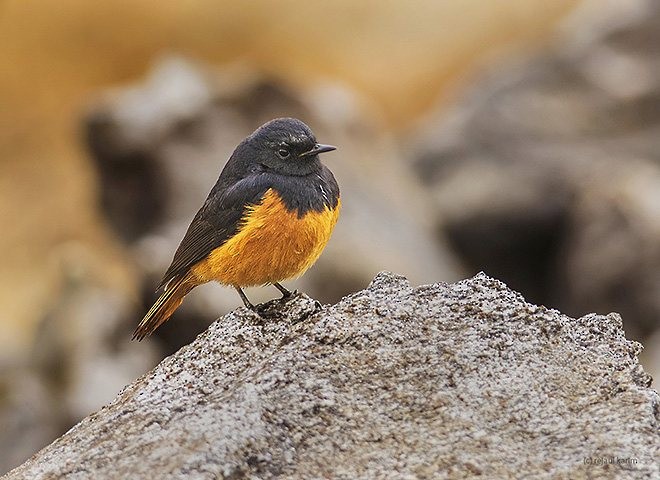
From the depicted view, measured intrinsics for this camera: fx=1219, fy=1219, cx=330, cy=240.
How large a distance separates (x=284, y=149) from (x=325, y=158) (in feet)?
23.5

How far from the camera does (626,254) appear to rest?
1333 cm

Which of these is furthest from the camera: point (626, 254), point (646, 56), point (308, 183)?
point (646, 56)

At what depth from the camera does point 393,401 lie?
4496 millimetres

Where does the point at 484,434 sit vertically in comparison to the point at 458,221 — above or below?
below

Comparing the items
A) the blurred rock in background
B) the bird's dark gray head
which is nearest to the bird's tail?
the bird's dark gray head

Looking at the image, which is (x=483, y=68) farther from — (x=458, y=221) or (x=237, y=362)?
(x=237, y=362)

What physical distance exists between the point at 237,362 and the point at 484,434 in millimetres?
1145

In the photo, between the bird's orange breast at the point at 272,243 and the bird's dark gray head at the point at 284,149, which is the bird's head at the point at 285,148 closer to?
the bird's dark gray head at the point at 284,149

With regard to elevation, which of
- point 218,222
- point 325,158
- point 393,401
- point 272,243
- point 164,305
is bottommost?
point 393,401

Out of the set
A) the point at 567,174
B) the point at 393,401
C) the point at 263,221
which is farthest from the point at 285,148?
the point at 567,174

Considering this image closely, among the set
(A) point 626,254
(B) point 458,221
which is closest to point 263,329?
(A) point 626,254

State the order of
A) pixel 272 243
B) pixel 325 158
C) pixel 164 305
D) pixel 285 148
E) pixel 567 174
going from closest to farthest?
pixel 272 243
pixel 285 148
pixel 164 305
pixel 325 158
pixel 567 174

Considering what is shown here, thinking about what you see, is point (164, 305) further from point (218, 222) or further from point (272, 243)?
point (272, 243)

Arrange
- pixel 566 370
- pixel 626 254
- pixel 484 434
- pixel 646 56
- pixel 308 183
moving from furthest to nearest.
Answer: pixel 646 56 → pixel 626 254 → pixel 308 183 → pixel 566 370 → pixel 484 434
